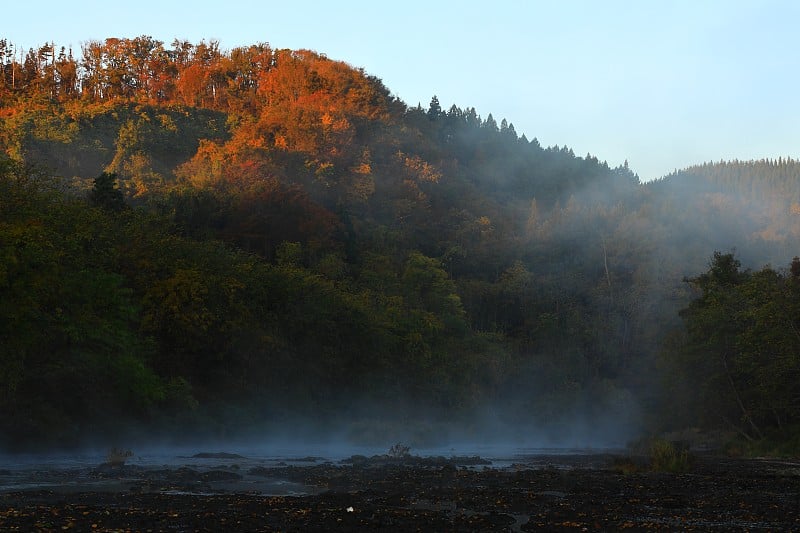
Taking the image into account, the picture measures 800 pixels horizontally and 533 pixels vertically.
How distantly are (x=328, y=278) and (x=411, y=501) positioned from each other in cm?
7059

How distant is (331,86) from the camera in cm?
15212

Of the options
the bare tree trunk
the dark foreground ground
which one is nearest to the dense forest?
the bare tree trunk

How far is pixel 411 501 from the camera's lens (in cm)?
2812

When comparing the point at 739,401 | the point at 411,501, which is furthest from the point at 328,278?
the point at 411,501

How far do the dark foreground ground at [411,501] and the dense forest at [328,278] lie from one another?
1593 centimetres

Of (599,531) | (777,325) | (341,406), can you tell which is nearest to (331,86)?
(341,406)

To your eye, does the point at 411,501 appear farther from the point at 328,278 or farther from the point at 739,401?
the point at 328,278

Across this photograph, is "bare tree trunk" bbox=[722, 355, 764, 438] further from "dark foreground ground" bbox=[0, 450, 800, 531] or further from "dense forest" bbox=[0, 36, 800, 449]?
"dark foreground ground" bbox=[0, 450, 800, 531]

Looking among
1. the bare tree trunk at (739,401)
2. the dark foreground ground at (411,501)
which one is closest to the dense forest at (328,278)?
the bare tree trunk at (739,401)

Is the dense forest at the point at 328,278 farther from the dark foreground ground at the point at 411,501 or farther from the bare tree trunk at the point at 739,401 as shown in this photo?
the dark foreground ground at the point at 411,501

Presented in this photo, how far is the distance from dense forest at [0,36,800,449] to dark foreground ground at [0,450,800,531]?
15926 mm

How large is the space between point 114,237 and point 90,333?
50.4ft

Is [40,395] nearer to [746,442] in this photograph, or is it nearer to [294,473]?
[294,473]

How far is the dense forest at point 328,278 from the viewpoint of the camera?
173 feet
